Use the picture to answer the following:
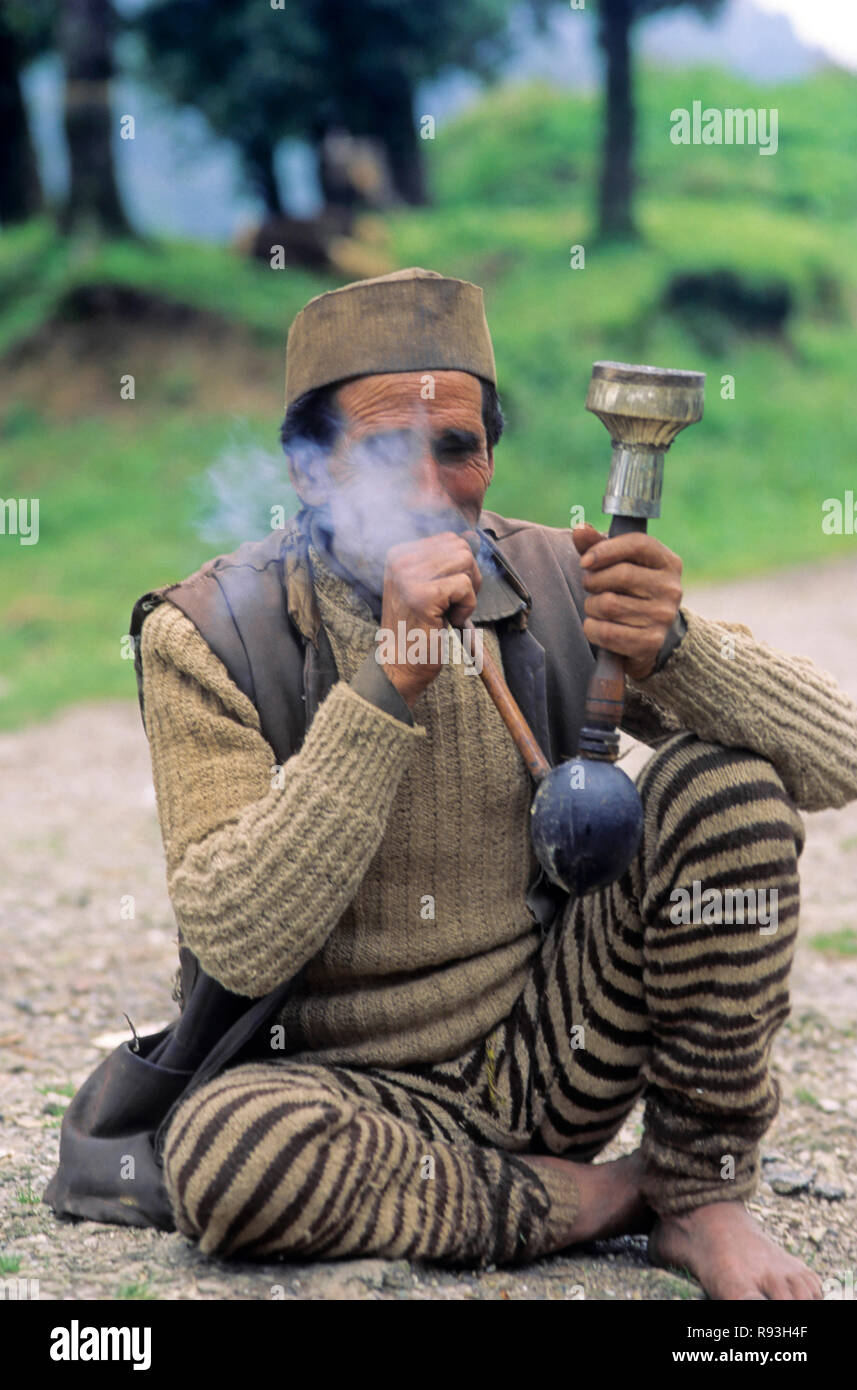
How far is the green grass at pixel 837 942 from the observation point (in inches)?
197

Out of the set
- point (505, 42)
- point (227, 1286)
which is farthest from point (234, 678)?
point (505, 42)

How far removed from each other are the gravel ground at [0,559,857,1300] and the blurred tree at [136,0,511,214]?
8125 mm

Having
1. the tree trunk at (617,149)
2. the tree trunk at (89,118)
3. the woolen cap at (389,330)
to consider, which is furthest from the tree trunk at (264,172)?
the woolen cap at (389,330)

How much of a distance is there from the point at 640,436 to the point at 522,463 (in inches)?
416

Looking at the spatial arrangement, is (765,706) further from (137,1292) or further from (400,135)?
(400,135)

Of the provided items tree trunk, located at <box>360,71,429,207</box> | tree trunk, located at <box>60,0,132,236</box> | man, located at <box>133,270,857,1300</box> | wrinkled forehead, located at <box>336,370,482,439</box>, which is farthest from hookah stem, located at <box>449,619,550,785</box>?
tree trunk, located at <box>360,71,429,207</box>

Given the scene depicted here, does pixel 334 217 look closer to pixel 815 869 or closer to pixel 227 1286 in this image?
pixel 815 869

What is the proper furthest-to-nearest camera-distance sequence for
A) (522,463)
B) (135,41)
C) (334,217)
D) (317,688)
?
1. (334,217)
2. (135,41)
3. (522,463)
4. (317,688)

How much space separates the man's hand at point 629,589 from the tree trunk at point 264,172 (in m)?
14.1

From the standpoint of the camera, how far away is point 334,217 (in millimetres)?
16344

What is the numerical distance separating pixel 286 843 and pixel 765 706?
85 cm

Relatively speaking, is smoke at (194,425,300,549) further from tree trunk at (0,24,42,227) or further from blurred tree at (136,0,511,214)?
tree trunk at (0,24,42,227)

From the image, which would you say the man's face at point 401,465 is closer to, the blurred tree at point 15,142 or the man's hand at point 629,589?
the man's hand at point 629,589

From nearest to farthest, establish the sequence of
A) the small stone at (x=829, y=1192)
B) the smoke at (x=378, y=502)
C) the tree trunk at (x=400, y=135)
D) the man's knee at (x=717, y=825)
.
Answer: the man's knee at (x=717, y=825), the smoke at (x=378, y=502), the small stone at (x=829, y=1192), the tree trunk at (x=400, y=135)
